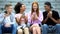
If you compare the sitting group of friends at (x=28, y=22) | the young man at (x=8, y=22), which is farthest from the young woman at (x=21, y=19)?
the young man at (x=8, y=22)

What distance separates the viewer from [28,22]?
15.0ft

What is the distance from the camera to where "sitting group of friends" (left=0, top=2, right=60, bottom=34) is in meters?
4.36

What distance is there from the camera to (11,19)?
178 inches

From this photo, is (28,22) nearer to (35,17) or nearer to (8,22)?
(35,17)

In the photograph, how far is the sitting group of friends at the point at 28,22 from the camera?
436 cm

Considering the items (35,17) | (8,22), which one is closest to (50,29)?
(35,17)

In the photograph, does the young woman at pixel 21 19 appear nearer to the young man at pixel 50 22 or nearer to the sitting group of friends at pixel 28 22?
the sitting group of friends at pixel 28 22

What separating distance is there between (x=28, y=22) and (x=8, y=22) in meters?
0.45

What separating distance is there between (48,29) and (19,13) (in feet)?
2.63

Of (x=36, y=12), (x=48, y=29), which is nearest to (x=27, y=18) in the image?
(x=36, y=12)

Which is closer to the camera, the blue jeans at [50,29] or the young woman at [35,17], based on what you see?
the blue jeans at [50,29]

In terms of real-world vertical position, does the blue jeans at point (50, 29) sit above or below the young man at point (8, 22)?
below

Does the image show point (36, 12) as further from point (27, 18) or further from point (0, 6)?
point (0, 6)

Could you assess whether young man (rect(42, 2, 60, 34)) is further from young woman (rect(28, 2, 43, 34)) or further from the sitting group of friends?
young woman (rect(28, 2, 43, 34))
